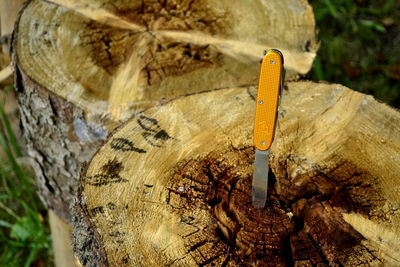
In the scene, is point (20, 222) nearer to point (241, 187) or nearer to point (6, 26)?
point (6, 26)

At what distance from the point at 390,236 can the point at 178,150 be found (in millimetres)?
590

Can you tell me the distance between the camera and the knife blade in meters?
1.22

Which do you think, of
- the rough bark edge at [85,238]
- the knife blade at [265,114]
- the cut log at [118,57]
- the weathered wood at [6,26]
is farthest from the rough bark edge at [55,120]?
the knife blade at [265,114]

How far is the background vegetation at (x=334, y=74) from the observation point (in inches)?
104

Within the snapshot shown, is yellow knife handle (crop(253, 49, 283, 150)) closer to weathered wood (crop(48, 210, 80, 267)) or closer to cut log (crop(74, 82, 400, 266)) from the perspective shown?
cut log (crop(74, 82, 400, 266))

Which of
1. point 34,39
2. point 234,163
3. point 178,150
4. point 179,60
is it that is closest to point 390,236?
point 234,163

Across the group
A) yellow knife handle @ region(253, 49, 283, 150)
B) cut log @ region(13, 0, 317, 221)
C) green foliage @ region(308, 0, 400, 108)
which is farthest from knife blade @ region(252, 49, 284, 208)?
green foliage @ region(308, 0, 400, 108)

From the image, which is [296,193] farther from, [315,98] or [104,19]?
[104,19]

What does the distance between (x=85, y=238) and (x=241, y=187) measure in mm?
420

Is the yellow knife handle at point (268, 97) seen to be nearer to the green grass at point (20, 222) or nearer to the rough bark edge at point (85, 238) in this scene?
the rough bark edge at point (85, 238)

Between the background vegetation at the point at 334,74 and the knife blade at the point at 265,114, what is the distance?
156 cm

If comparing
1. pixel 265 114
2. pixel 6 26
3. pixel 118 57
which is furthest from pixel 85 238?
pixel 6 26

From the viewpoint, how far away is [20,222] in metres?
2.66

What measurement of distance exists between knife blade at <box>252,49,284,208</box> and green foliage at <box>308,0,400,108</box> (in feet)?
6.09
